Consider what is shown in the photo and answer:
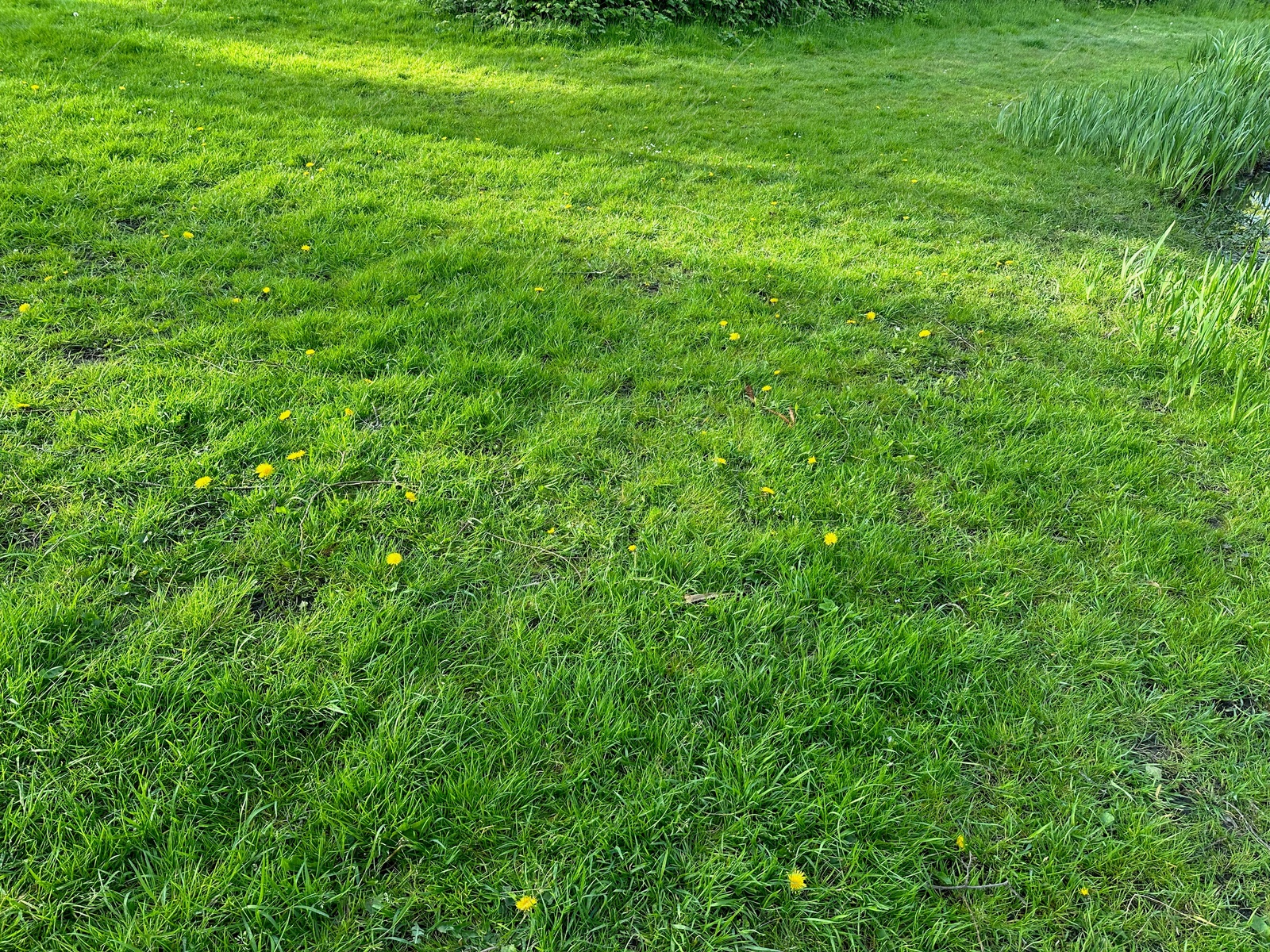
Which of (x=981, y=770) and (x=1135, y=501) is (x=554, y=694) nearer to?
(x=981, y=770)

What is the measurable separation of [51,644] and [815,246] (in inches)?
177

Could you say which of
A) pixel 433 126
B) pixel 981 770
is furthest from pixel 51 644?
pixel 433 126

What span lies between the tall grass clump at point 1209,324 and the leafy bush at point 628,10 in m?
8.06

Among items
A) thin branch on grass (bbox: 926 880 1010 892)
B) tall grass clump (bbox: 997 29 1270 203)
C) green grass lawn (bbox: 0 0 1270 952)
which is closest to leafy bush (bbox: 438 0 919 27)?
tall grass clump (bbox: 997 29 1270 203)

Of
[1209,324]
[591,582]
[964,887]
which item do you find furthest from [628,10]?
[964,887]

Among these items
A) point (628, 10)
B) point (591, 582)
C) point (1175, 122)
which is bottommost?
point (591, 582)

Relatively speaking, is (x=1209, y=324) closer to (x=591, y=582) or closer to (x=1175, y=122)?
(x=591, y=582)

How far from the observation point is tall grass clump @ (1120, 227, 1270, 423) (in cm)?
343

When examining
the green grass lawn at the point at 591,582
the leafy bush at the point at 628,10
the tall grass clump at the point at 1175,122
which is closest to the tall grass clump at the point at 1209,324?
the green grass lawn at the point at 591,582

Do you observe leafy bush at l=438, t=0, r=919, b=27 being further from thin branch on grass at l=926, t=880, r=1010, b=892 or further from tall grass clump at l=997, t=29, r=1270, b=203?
thin branch on grass at l=926, t=880, r=1010, b=892

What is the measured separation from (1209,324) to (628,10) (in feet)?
28.8

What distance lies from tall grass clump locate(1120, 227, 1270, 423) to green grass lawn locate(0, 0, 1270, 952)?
0.46 feet

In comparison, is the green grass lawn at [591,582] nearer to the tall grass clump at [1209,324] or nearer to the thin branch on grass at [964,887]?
the thin branch on grass at [964,887]

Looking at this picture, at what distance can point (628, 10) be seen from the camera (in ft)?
31.1
